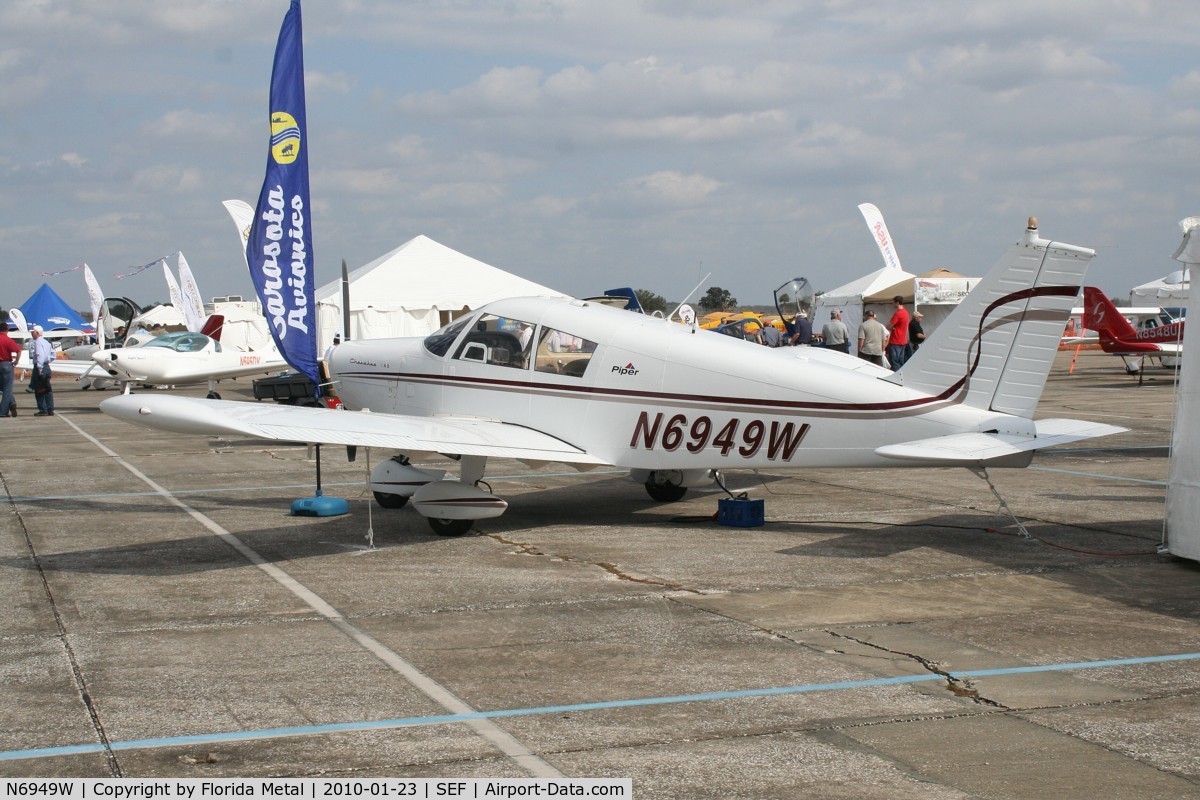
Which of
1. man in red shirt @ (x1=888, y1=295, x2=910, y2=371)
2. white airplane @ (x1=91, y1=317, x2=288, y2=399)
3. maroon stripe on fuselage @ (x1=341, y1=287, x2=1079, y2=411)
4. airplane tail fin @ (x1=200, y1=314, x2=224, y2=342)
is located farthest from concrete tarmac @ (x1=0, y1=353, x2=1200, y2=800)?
airplane tail fin @ (x1=200, y1=314, x2=224, y2=342)

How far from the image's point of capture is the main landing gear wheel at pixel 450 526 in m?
10.0

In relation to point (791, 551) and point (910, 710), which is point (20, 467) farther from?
point (910, 710)

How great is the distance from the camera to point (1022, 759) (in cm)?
457

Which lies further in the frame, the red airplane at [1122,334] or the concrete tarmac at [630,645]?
the red airplane at [1122,334]

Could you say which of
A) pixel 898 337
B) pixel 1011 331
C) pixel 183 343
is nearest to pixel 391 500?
pixel 1011 331

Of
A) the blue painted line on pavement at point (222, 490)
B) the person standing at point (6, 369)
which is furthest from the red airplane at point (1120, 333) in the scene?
the person standing at point (6, 369)

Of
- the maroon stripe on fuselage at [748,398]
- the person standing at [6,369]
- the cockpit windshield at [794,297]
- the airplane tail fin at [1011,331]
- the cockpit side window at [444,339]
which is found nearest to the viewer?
the airplane tail fin at [1011,331]

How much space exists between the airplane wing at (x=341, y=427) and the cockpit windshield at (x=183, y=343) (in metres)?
18.4

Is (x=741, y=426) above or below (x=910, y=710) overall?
above

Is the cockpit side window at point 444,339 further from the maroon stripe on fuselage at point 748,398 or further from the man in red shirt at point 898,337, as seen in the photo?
the man in red shirt at point 898,337

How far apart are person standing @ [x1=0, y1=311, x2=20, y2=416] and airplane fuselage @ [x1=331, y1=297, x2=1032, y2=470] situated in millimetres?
15726

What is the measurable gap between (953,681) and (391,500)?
7.13 meters

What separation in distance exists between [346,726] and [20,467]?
12581mm

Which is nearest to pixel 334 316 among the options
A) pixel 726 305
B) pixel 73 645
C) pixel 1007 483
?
pixel 1007 483
